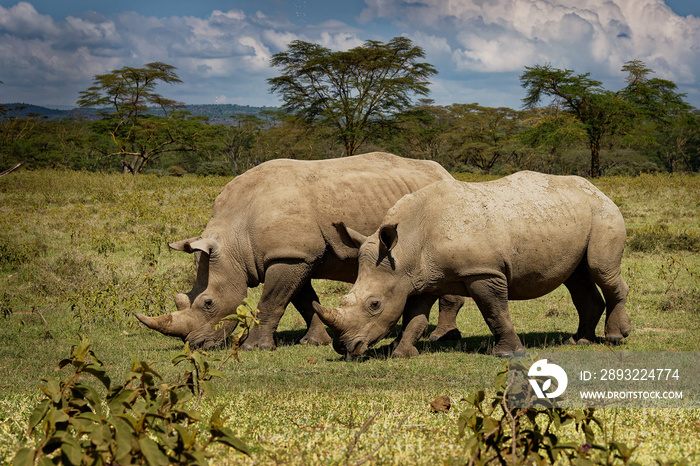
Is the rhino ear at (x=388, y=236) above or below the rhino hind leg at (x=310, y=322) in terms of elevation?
above

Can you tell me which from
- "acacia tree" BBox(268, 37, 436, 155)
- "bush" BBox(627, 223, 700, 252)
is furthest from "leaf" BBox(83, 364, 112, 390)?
"acacia tree" BBox(268, 37, 436, 155)

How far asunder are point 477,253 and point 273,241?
2659mm

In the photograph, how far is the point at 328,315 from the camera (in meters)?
7.67

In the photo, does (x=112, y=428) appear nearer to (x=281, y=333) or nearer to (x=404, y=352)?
(x=404, y=352)

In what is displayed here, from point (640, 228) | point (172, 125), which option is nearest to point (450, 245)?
point (640, 228)

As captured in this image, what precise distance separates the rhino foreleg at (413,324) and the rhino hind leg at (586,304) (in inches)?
85.7

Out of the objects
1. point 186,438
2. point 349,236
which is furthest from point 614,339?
point 186,438

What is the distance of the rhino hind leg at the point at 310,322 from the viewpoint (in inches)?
382

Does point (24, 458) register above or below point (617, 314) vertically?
above

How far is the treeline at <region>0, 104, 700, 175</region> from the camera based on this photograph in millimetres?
44281

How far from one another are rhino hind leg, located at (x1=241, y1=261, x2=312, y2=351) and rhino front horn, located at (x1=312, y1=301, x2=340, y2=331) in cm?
135

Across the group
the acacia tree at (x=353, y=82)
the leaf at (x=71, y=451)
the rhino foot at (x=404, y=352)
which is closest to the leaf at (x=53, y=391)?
the leaf at (x=71, y=451)

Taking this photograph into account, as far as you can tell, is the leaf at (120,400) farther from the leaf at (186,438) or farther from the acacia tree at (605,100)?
the acacia tree at (605,100)

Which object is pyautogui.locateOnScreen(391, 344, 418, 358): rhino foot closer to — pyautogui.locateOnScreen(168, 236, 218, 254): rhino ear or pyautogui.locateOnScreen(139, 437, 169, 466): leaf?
pyautogui.locateOnScreen(168, 236, 218, 254): rhino ear
